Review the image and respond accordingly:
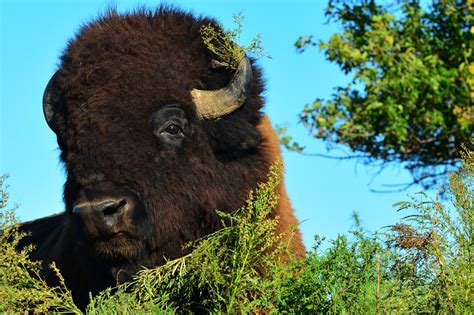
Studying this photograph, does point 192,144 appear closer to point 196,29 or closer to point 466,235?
point 196,29

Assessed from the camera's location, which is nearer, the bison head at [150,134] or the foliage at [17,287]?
the foliage at [17,287]

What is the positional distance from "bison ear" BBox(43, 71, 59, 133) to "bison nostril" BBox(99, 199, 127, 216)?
59.3 inches

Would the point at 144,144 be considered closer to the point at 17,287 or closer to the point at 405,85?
the point at 17,287

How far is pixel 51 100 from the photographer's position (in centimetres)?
753

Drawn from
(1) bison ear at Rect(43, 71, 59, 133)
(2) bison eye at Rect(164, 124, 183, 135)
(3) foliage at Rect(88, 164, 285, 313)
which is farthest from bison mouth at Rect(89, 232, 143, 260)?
(1) bison ear at Rect(43, 71, 59, 133)

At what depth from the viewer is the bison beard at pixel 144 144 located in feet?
21.0

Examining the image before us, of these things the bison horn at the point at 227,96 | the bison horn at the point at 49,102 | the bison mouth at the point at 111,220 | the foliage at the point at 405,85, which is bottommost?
the bison mouth at the point at 111,220

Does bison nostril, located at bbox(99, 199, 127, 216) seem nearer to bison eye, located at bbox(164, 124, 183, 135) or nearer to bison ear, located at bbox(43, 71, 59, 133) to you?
bison eye, located at bbox(164, 124, 183, 135)

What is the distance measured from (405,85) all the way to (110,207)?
8737mm

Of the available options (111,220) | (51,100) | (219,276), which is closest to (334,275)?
(219,276)

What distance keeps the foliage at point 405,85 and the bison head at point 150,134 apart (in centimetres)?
713

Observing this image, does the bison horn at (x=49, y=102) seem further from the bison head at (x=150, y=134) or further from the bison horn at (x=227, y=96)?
the bison horn at (x=227, y=96)

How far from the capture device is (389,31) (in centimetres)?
1463

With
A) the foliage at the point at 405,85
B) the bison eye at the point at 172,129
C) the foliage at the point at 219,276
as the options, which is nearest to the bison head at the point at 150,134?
the bison eye at the point at 172,129
